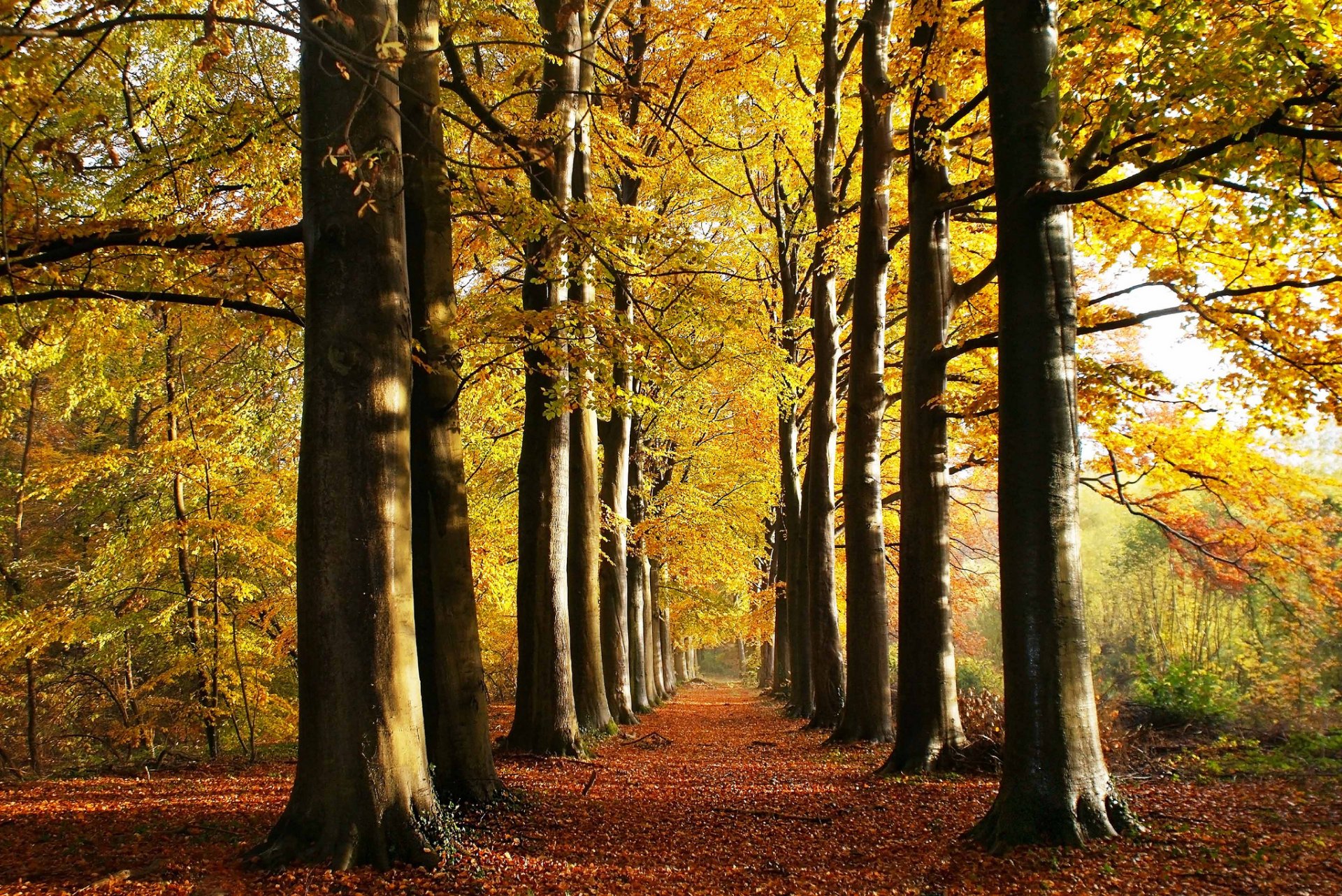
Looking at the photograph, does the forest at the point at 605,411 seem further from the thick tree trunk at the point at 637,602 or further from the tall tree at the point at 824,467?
the thick tree trunk at the point at 637,602

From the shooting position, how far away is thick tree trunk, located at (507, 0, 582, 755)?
30.1 feet

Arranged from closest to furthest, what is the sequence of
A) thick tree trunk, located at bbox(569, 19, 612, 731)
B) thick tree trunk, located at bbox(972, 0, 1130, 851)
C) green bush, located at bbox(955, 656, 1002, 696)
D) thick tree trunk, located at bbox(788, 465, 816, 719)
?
thick tree trunk, located at bbox(972, 0, 1130, 851) < thick tree trunk, located at bbox(569, 19, 612, 731) < thick tree trunk, located at bbox(788, 465, 816, 719) < green bush, located at bbox(955, 656, 1002, 696)

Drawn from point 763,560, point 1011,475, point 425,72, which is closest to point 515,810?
point 1011,475

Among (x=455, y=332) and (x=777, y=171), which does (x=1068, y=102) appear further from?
(x=777, y=171)

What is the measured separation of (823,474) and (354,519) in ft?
31.1

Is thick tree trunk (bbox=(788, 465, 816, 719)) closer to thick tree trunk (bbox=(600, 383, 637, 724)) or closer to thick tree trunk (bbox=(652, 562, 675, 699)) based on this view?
thick tree trunk (bbox=(600, 383, 637, 724))

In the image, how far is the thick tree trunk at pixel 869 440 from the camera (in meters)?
10.1

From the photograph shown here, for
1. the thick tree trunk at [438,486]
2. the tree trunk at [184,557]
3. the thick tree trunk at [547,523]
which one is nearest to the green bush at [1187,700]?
the thick tree trunk at [547,523]

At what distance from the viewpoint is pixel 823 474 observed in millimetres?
13102

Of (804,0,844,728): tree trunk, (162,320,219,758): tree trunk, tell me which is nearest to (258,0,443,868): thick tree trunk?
(162,320,219,758): tree trunk

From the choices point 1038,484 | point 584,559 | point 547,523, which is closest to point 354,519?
point 1038,484

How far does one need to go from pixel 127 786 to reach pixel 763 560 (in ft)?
85.4

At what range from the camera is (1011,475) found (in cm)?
504

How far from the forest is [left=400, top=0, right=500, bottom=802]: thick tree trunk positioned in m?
0.04
